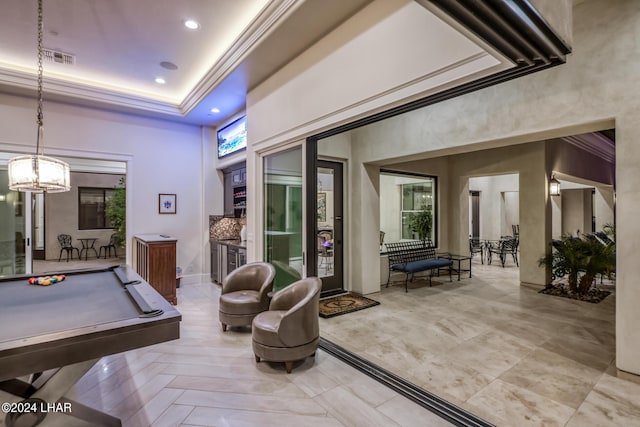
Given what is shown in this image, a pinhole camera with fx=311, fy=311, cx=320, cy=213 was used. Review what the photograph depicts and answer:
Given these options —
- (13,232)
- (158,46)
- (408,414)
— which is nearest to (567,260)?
(408,414)

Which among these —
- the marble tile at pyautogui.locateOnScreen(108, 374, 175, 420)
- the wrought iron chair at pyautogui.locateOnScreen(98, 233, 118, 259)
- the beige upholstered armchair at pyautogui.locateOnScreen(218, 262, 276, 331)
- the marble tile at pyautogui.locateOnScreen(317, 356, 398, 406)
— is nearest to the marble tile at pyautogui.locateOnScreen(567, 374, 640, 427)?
the marble tile at pyautogui.locateOnScreen(317, 356, 398, 406)

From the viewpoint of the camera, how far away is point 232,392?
2596 mm

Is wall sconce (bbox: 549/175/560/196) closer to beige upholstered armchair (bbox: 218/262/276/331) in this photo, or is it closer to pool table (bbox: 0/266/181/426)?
beige upholstered armchair (bbox: 218/262/276/331)

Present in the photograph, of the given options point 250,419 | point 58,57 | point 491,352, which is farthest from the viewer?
point 58,57

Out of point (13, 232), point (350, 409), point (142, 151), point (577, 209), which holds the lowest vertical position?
point (350, 409)

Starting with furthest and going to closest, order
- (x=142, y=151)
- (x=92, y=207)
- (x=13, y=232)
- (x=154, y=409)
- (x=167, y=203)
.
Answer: (x=92, y=207)
(x=167, y=203)
(x=142, y=151)
(x=13, y=232)
(x=154, y=409)

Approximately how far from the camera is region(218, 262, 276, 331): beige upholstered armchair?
3795 millimetres

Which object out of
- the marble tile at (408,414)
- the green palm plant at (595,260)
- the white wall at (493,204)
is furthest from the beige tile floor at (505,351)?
the white wall at (493,204)

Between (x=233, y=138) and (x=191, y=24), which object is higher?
(x=191, y=24)

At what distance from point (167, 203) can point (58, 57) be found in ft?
9.40

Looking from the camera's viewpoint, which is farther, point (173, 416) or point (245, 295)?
point (245, 295)

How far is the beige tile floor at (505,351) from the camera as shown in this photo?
2402mm

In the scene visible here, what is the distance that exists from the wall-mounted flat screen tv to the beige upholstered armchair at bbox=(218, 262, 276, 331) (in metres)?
2.37

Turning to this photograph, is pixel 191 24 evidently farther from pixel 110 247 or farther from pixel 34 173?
→ pixel 110 247
